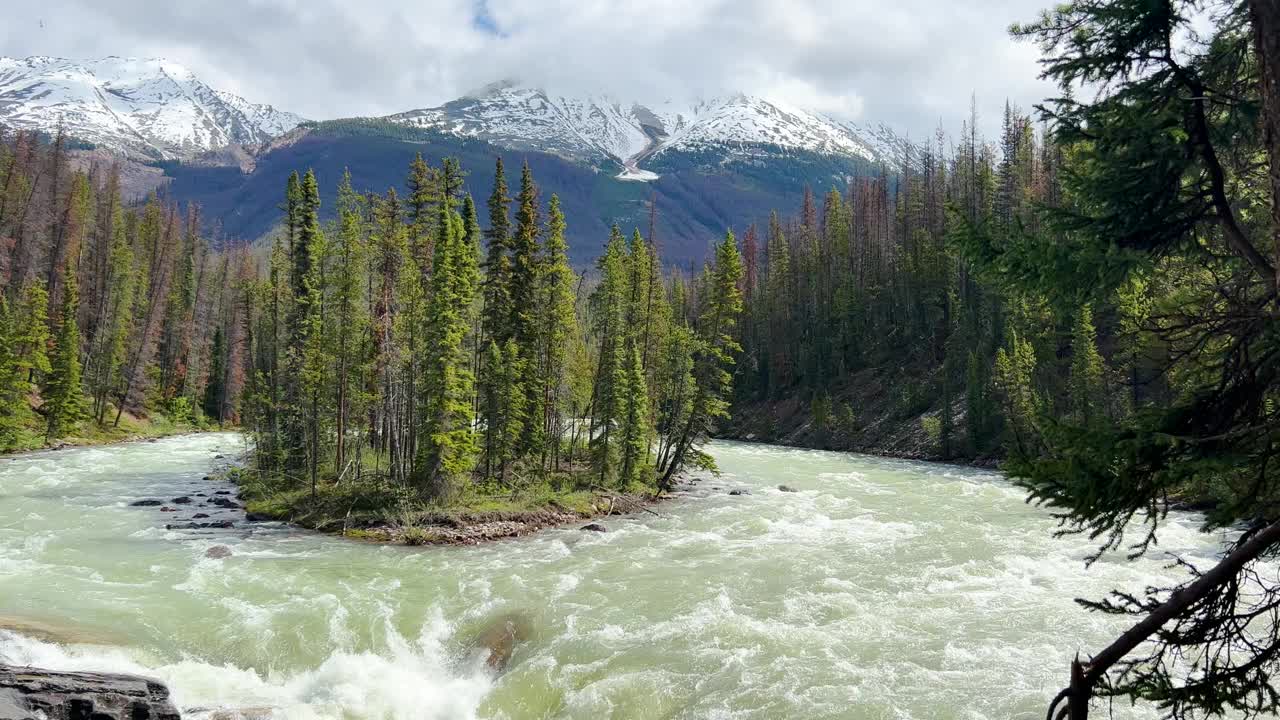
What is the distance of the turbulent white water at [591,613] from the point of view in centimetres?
1272

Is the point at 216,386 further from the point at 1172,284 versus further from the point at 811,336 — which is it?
the point at 1172,284

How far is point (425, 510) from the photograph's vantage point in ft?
89.1

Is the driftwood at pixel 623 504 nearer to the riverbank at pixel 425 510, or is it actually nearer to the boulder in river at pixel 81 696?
the riverbank at pixel 425 510

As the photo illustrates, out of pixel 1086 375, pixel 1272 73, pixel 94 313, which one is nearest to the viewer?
pixel 1272 73

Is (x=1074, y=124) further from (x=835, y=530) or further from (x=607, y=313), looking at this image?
(x=607, y=313)

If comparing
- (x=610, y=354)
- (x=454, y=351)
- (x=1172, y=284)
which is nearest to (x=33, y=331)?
(x=454, y=351)

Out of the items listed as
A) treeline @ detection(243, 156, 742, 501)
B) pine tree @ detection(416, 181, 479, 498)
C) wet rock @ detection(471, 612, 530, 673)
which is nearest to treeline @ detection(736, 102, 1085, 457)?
treeline @ detection(243, 156, 742, 501)

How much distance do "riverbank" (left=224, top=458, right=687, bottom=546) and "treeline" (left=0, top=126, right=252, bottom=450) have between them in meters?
24.5

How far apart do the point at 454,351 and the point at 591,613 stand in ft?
47.7

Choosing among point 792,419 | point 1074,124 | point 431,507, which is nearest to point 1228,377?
point 1074,124

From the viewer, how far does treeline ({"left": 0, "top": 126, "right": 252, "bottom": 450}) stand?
4803cm

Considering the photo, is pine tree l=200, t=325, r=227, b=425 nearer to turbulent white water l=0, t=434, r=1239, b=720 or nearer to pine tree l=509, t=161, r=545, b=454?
turbulent white water l=0, t=434, r=1239, b=720

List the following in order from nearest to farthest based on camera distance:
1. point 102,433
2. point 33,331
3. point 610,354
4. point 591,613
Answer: point 591,613 → point 610,354 → point 33,331 → point 102,433

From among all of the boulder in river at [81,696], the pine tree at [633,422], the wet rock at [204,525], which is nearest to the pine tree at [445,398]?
the wet rock at [204,525]
